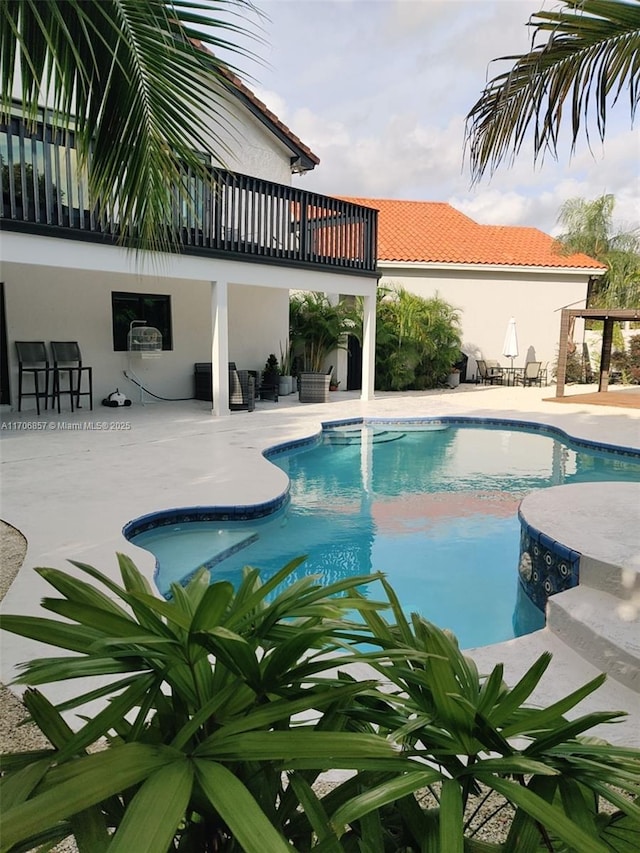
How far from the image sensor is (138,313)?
14.6 m

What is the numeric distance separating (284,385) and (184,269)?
6.11 meters

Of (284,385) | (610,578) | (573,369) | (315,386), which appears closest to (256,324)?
(284,385)

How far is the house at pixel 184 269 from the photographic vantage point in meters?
9.95

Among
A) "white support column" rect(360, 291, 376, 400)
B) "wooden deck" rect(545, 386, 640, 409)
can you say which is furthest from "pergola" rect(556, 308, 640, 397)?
"white support column" rect(360, 291, 376, 400)

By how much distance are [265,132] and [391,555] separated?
45.6ft

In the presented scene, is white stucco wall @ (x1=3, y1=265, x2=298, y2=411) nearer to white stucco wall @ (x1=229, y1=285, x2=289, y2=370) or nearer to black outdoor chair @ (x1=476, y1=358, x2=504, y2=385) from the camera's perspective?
white stucco wall @ (x1=229, y1=285, x2=289, y2=370)

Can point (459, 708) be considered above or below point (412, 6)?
below

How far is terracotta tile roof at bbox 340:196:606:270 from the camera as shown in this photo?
21344 millimetres

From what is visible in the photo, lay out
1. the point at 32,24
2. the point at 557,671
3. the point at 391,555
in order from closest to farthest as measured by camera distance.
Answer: the point at 32,24 → the point at 557,671 → the point at 391,555

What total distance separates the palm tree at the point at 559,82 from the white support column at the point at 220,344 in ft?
26.7

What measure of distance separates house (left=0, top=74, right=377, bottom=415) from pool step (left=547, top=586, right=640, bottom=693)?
803cm

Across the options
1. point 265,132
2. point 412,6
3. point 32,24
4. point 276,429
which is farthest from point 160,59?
point 265,132

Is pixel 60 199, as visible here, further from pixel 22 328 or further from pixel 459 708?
pixel 459 708

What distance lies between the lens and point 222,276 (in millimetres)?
12383
